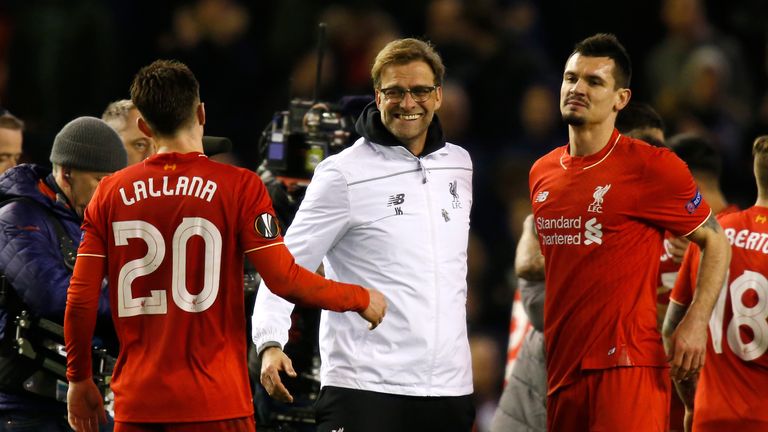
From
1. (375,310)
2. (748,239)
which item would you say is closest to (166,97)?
(375,310)

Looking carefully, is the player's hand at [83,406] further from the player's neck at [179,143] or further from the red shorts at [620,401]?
the red shorts at [620,401]

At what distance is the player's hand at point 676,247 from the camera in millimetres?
6609

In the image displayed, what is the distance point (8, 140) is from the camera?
677 centimetres

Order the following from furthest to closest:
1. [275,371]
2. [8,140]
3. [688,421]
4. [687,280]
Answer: [8,140] → [688,421] → [687,280] → [275,371]

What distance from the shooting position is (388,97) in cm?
560

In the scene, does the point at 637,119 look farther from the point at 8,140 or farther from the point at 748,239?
the point at 8,140

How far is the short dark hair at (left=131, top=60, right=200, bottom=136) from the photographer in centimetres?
491

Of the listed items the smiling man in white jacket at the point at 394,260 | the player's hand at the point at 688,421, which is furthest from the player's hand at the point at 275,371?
the player's hand at the point at 688,421

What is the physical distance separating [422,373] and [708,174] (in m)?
2.29

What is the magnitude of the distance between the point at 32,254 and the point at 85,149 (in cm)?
54

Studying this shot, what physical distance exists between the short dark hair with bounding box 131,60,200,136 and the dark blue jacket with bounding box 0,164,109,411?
1132 millimetres

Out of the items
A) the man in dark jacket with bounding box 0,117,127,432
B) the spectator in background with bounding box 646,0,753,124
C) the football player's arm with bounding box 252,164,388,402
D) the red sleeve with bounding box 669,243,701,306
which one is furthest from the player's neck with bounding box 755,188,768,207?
the spectator in background with bounding box 646,0,753,124

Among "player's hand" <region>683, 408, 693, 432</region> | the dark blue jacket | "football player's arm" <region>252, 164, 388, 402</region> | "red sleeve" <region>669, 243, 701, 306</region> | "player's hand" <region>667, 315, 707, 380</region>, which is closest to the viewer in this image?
"football player's arm" <region>252, 164, 388, 402</region>

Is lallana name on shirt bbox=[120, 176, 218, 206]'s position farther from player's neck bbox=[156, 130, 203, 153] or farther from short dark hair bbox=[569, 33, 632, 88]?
short dark hair bbox=[569, 33, 632, 88]
